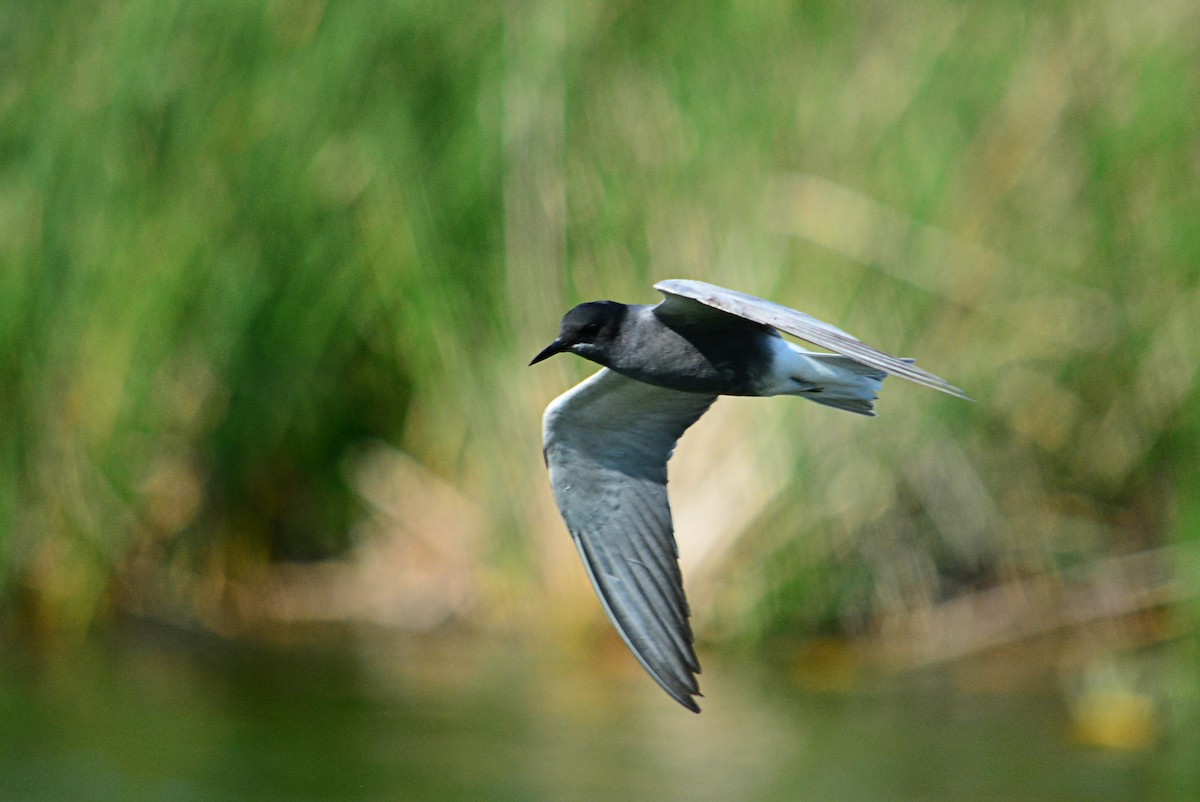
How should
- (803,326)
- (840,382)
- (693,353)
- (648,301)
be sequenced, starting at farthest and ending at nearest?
1. (648,301)
2. (840,382)
3. (693,353)
4. (803,326)

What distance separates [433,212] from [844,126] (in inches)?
72.8

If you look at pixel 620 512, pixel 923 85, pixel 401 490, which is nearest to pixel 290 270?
pixel 401 490

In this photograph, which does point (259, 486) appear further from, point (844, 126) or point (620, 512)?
point (620, 512)

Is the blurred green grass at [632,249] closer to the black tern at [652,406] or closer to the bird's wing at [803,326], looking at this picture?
the black tern at [652,406]

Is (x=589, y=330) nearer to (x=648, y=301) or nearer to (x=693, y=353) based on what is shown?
(x=693, y=353)

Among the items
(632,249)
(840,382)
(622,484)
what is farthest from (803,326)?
(632,249)

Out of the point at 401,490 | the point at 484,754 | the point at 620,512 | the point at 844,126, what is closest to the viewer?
the point at 620,512

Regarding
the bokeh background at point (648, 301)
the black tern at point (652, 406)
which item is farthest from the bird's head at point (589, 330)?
the bokeh background at point (648, 301)

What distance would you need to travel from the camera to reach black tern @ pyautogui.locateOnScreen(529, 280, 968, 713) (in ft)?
13.3

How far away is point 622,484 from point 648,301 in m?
2.55

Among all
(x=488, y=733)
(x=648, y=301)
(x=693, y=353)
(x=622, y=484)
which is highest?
(x=648, y=301)

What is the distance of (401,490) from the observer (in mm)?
8508

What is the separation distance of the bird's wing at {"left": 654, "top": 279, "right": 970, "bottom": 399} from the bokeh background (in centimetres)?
347

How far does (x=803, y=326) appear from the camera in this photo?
11.9ft
